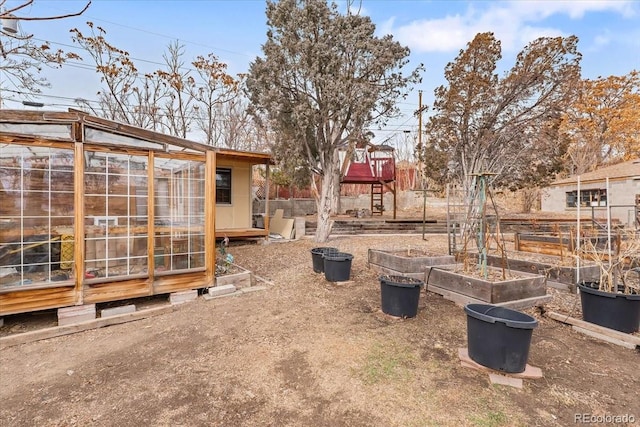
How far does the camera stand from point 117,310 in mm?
4656

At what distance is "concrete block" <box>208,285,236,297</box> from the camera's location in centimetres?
540

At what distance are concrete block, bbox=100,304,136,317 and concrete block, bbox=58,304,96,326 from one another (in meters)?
0.17

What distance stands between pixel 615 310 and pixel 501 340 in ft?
7.45

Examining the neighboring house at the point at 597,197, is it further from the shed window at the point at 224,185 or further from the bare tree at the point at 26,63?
the bare tree at the point at 26,63

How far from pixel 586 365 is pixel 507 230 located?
11866 millimetres

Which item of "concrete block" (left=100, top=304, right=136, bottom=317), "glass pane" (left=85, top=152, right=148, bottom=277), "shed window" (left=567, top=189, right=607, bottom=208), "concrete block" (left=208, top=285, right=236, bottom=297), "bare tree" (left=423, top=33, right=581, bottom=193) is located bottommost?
"concrete block" (left=100, top=304, right=136, bottom=317)

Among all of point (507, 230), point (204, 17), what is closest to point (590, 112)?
point (507, 230)

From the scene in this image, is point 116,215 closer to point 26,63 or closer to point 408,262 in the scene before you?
point 408,262


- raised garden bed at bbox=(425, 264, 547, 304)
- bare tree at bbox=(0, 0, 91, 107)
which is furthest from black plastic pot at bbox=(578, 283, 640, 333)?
bare tree at bbox=(0, 0, 91, 107)

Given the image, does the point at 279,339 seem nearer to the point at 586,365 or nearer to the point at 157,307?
the point at 157,307

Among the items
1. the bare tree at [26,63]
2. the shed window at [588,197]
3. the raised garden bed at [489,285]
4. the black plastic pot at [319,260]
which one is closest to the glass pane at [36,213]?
the black plastic pot at [319,260]

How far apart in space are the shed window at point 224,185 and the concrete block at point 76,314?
7.01 meters

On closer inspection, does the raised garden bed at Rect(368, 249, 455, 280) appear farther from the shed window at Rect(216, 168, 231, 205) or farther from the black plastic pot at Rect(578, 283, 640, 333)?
the shed window at Rect(216, 168, 231, 205)

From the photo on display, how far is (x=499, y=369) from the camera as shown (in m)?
2.88
